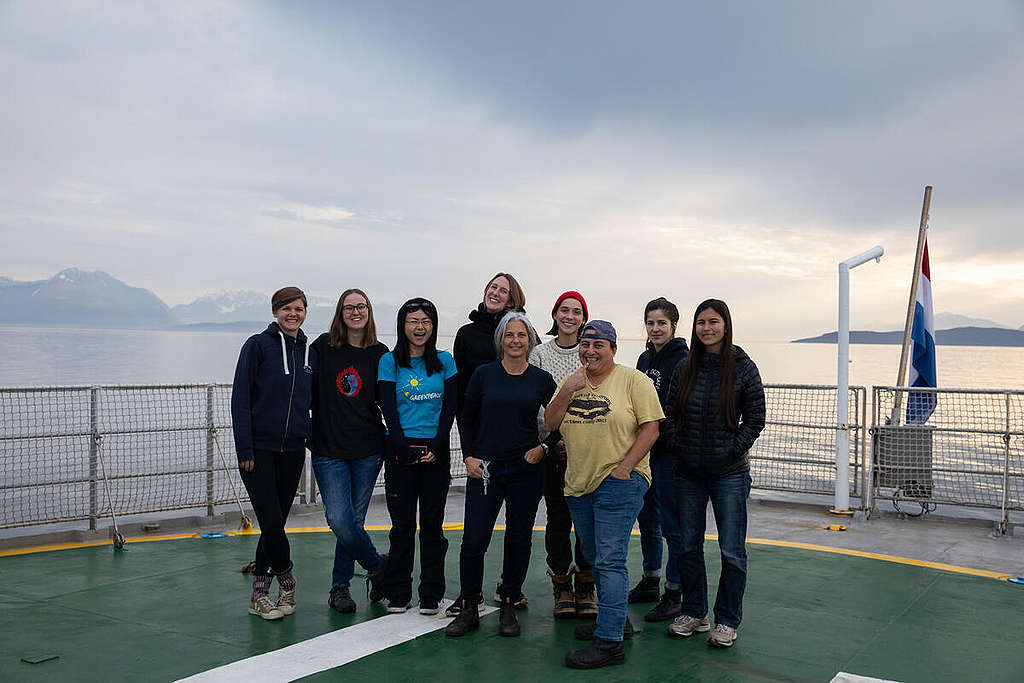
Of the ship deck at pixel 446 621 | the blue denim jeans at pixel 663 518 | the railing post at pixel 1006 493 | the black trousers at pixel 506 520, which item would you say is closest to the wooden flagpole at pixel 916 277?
the railing post at pixel 1006 493

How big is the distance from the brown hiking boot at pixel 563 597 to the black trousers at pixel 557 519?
9cm

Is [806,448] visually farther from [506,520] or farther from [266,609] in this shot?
[266,609]

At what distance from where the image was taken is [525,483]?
4.87 metres

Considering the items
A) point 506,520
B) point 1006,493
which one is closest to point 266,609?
point 506,520

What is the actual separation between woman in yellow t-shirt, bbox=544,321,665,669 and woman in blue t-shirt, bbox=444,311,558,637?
14.5 inches

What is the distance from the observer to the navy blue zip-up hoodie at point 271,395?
16.1ft

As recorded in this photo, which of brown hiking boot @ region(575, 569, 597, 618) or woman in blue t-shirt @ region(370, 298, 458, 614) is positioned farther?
brown hiking boot @ region(575, 569, 597, 618)

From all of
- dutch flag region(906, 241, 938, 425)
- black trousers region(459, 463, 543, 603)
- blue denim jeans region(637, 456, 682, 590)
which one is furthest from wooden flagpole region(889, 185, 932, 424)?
black trousers region(459, 463, 543, 603)

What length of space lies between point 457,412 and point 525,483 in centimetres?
61

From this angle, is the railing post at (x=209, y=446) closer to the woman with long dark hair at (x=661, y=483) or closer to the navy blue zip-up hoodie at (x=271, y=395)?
the navy blue zip-up hoodie at (x=271, y=395)

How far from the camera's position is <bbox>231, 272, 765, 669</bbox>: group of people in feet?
14.6

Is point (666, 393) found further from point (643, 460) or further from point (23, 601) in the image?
point (23, 601)

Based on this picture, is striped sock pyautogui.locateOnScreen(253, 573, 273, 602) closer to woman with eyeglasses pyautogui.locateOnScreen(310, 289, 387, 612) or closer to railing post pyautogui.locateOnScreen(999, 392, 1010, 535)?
woman with eyeglasses pyautogui.locateOnScreen(310, 289, 387, 612)

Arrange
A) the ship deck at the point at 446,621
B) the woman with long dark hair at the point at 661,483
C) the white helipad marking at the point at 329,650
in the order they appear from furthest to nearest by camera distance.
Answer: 1. the woman with long dark hair at the point at 661,483
2. the ship deck at the point at 446,621
3. the white helipad marking at the point at 329,650
